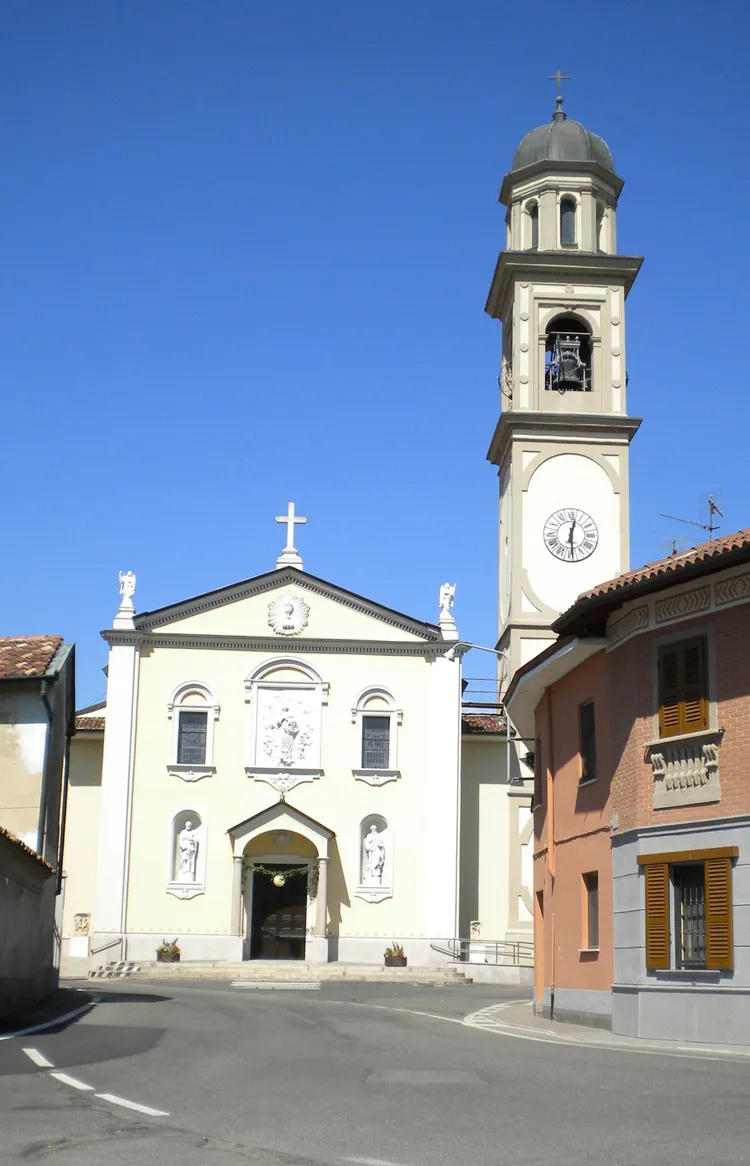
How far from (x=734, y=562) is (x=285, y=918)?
28.0m

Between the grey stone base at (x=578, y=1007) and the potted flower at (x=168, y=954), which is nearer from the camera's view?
the grey stone base at (x=578, y=1007)

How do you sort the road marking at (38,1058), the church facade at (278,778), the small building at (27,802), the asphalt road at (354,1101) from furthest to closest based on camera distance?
the church facade at (278,778), the small building at (27,802), the road marking at (38,1058), the asphalt road at (354,1101)

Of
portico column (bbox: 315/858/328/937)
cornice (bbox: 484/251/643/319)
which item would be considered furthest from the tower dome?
portico column (bbox: 315/858/328/937)

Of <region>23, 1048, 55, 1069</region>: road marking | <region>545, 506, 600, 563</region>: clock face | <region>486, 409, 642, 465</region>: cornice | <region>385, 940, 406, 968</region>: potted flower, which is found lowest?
<region>385, 940, 406, 968</region>: potted flower

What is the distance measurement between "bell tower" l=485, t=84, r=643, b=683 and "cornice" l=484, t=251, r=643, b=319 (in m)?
0.03

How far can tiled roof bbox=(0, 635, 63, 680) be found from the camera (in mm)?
Result: 23438

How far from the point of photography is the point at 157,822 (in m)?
41.7

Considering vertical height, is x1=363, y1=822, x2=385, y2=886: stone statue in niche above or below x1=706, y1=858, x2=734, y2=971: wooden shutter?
above

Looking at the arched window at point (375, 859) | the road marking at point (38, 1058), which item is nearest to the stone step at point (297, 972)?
the arched window at point (375, 859)

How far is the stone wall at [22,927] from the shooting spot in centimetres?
1912

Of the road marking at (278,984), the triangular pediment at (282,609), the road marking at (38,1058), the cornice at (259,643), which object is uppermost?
the triangular pediment at (282,609)

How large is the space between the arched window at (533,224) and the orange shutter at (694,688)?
2994 centimetres

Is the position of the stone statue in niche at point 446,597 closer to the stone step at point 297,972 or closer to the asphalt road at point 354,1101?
the stone step at point 297,972

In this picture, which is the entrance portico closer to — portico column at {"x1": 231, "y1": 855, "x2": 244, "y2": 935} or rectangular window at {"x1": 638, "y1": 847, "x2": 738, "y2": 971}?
portico column at {"x1": 231, "y1": 855, "x2": 244, "y2": 935}
